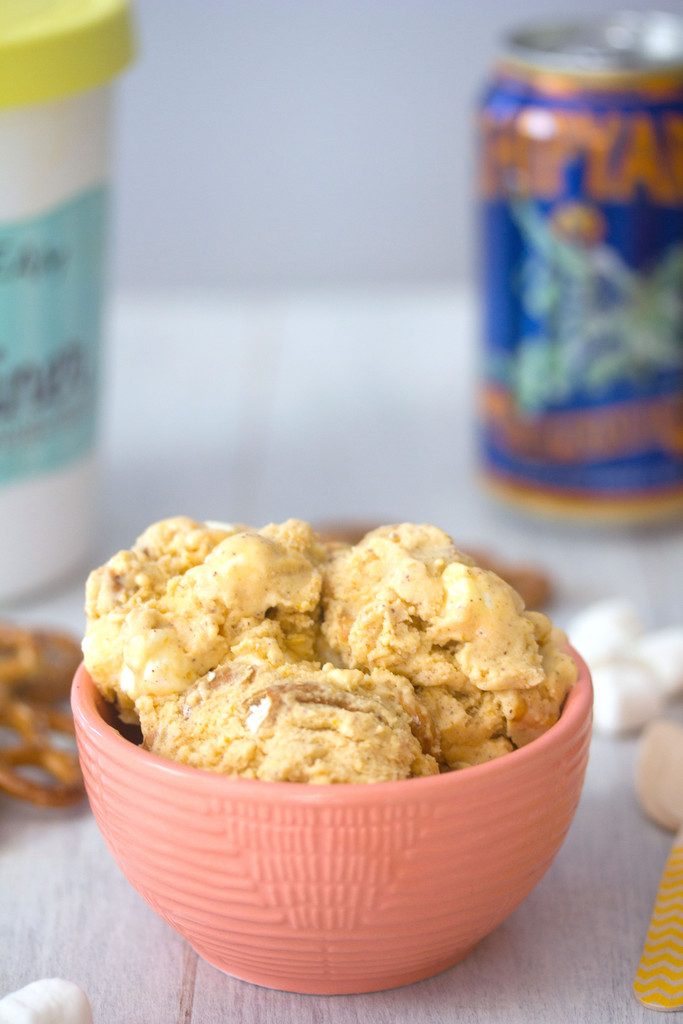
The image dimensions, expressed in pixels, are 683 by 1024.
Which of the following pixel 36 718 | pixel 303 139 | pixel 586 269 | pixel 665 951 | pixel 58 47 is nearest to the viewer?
pixel 665 951

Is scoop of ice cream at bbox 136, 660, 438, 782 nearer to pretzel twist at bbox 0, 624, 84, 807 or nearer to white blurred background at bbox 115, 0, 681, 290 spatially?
pretzel twist at bbox 0, 624, 84, 807

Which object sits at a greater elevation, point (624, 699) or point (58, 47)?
point (58, 47)

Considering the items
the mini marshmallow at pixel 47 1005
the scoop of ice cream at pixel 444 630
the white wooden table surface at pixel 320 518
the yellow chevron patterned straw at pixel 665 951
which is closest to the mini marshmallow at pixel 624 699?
the white wooden table surface at pixel 320 518

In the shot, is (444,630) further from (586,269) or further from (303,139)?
(303,139)

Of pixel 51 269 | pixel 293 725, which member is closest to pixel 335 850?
pixel 293 725

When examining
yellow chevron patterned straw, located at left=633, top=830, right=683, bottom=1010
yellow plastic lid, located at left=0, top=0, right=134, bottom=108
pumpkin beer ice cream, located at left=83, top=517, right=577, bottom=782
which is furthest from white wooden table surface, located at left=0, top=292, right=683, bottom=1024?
yellow plastic lid, located at left=0, top=0, right=134, bottom=108

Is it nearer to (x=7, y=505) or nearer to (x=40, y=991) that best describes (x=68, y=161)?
(x=7, y=505)
